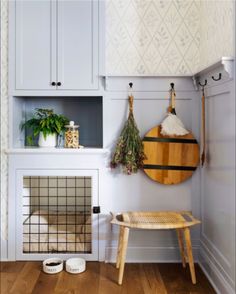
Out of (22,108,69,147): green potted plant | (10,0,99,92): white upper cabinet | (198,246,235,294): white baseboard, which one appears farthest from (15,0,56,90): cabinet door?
(198,246,235,294): white baseboard

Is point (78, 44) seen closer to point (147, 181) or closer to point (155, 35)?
point (155, 35)

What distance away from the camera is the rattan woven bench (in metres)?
2.54

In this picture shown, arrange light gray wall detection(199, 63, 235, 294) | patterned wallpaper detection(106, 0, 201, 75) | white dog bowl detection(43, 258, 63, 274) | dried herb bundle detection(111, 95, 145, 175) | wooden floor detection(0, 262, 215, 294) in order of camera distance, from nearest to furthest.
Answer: light gray wall detection(199, 63, 235, 294)
wooden floor detection(0, 262, 215, 294)
white dog bowl detection(43, 258, 63, 274)
dried herb bundle detection(111, 95, 145, 175)
patterned wallpaper detection(106, 0, 201, 75)

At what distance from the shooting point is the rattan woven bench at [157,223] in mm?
2535

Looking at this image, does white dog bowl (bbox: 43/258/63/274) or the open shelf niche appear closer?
white dog bowl (bbox: 43/258/63/274)

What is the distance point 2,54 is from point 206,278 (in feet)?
7.68

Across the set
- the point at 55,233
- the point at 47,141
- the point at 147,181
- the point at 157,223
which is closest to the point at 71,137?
the point at 47,141

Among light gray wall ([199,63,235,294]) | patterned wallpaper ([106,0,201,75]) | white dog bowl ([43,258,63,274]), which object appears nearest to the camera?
light gray wall ([199,63,235,294])

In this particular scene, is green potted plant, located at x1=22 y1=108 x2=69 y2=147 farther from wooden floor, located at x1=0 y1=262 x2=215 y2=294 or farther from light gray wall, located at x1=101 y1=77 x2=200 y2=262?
wooden floor, located at x1=0 y1=262 x2=215 y2=294

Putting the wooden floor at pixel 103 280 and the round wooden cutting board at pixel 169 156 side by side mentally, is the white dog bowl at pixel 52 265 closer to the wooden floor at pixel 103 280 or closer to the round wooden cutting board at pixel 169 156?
the wooden floor at pixel 103 280

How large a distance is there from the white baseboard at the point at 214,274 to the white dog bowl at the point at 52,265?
1.09 m

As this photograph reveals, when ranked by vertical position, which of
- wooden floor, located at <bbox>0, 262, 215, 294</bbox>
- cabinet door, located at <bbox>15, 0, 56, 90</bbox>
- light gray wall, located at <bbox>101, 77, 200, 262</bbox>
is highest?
cabinet door, located at <bbox>15, 0, 56, 90</bbox>

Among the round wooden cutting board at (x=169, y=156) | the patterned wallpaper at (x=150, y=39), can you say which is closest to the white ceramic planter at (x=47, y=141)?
the patterned wallpaper at (x=150, y=39)

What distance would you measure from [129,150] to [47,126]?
70 cm
